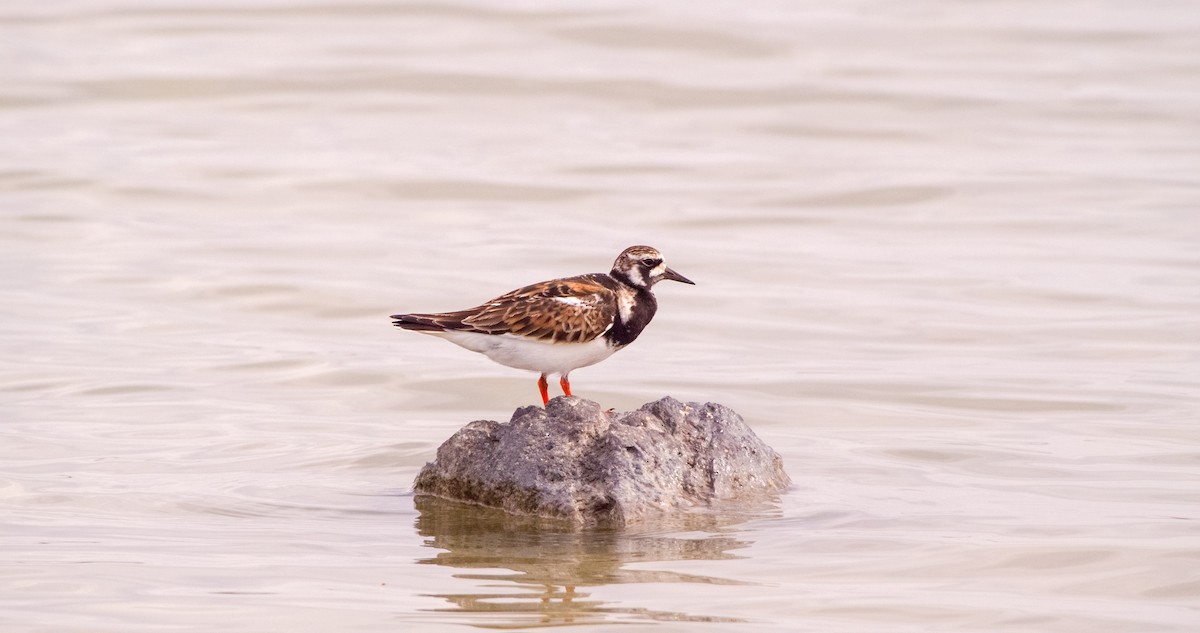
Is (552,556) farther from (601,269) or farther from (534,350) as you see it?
(601,269)

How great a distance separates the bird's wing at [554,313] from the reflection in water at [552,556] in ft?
3.34

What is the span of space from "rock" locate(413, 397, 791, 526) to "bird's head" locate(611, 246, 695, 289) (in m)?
0.92

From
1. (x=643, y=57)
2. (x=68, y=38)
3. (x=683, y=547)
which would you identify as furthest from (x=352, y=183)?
(x=683, y=547)

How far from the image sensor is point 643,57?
86.0 ft

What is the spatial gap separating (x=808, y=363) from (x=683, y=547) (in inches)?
223

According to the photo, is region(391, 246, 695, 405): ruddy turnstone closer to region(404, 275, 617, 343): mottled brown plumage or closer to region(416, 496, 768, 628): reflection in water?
region(404, 275, 617, 343): mottled brown plumage

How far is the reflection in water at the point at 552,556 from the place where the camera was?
6.64 metres

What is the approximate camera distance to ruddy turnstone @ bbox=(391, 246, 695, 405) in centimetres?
872

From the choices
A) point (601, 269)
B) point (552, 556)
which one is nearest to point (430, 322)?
point (552, 556)

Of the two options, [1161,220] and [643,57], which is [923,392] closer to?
[1161,220]

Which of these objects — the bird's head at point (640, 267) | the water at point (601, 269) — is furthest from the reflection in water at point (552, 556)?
the bird's head at point (640, 267)

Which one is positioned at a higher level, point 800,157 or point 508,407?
point 800,157

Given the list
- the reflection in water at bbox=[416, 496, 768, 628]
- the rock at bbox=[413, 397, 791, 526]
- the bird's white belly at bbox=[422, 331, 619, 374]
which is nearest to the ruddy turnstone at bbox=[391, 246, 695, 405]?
the bird's white belly at bbox=[422, 331, 619, 374]

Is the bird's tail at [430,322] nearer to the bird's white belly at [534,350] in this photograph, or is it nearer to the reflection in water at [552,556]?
the bird's white belly at [534,350]
